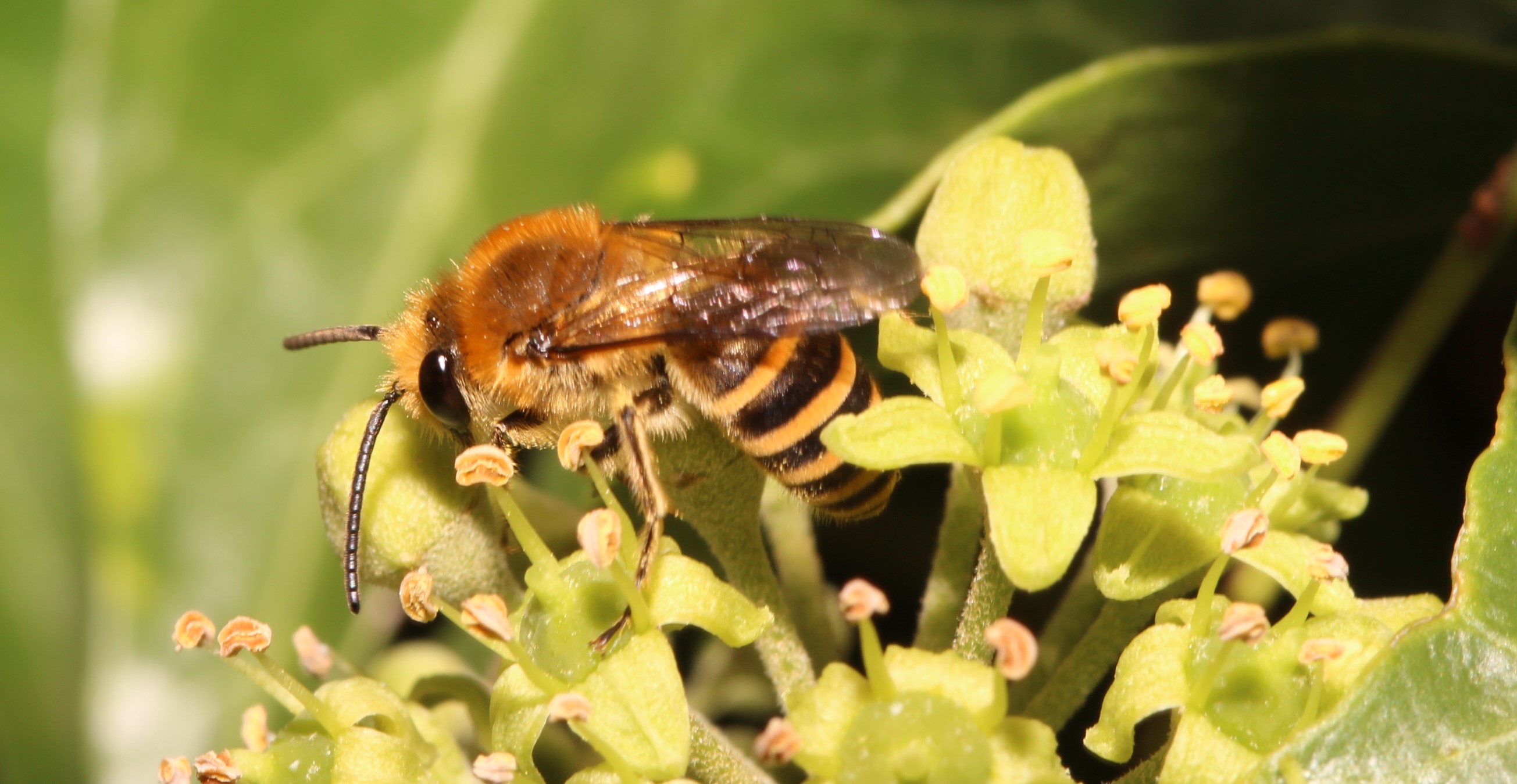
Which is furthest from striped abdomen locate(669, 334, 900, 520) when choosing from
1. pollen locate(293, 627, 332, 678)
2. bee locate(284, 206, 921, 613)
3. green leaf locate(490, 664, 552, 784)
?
pollen locate(293, 627, 332, 678)

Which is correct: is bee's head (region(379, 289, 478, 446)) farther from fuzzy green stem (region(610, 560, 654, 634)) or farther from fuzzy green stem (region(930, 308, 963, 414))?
fuzzy green stem (region(930, 308, 963, 414))

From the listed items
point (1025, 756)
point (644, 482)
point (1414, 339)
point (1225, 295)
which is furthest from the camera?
point (1414, 339)

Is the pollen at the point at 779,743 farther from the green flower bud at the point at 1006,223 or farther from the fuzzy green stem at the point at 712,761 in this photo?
the green flower bud at the point at 1006,223

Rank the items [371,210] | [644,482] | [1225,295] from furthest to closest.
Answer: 1. [371,210]
2. [1225,295]
3. [644,482]

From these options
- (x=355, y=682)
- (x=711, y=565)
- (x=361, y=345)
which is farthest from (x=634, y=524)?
(x=361, y=345)

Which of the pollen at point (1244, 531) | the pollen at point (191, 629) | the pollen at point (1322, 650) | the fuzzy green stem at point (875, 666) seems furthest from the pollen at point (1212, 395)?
the pollen at point (191, 629)

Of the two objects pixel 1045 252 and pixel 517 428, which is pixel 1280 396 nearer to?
pixel 1045 252

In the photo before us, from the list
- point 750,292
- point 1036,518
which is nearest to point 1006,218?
point 750,292
